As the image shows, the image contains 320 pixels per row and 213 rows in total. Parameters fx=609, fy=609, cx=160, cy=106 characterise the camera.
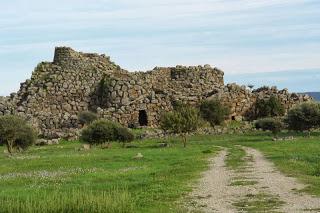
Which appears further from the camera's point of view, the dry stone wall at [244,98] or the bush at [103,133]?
the dry stone wall at [244,98]

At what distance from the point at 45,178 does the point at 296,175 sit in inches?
481

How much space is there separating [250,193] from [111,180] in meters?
9.15

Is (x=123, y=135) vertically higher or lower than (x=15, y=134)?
lower

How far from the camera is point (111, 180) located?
2894cm

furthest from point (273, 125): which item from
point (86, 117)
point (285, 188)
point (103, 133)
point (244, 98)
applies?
point (285, 188)

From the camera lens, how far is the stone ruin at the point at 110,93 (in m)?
88.4

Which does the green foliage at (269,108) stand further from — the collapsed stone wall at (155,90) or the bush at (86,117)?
the bush at (86,117)

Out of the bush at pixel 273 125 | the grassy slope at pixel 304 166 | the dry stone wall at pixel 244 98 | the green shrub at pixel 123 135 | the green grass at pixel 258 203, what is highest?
the dry stone wall at pixel 244 98

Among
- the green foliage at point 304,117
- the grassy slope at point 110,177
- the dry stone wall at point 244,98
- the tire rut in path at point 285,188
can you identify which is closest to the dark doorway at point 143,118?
the dry stone wall at point 244,98

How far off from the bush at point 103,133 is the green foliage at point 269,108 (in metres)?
33.0

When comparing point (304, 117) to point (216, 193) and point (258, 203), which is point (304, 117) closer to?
point (216, 193)

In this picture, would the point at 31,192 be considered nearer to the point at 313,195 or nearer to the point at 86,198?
the point at 86,198

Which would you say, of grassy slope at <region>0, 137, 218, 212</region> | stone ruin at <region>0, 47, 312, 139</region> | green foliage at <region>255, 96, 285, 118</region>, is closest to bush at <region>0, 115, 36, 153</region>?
grassy slope at <region>0, 137, 218, 212</region>

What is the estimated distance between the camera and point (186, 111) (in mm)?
63938
